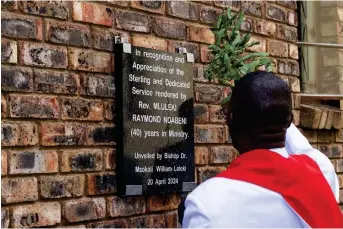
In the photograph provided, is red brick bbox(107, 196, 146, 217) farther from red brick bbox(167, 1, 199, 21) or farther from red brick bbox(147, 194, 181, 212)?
red brick bbox(167, 1, 199, 21)

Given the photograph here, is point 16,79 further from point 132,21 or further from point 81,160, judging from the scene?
point 132,21

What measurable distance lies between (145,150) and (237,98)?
1433 mm

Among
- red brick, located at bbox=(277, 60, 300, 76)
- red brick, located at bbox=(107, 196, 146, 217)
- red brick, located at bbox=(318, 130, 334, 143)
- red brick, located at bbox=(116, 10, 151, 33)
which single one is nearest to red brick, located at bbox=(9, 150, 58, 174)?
red brick, located at bbox=(107, 196, 146, 217)

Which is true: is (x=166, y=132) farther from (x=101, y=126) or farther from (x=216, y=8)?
Result: (x=216, y=8)

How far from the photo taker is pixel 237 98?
2.34 meters

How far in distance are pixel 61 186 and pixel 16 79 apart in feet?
1.57

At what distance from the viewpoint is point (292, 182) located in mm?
2291

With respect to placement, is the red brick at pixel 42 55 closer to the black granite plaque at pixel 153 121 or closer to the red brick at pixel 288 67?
the black granite plaque at pixel 153 121

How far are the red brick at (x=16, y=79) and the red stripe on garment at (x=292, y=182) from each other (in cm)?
120

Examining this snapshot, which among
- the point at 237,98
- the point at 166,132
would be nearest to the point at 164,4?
the point at 166,132

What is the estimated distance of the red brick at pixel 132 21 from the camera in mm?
3701

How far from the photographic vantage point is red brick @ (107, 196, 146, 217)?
3571 millimetres

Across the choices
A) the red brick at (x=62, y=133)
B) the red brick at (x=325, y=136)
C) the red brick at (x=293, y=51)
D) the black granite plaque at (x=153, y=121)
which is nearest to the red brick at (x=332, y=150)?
the red brick at (x=325, y=136)

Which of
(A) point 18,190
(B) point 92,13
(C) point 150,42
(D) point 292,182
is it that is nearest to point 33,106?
(A) point 18,190
